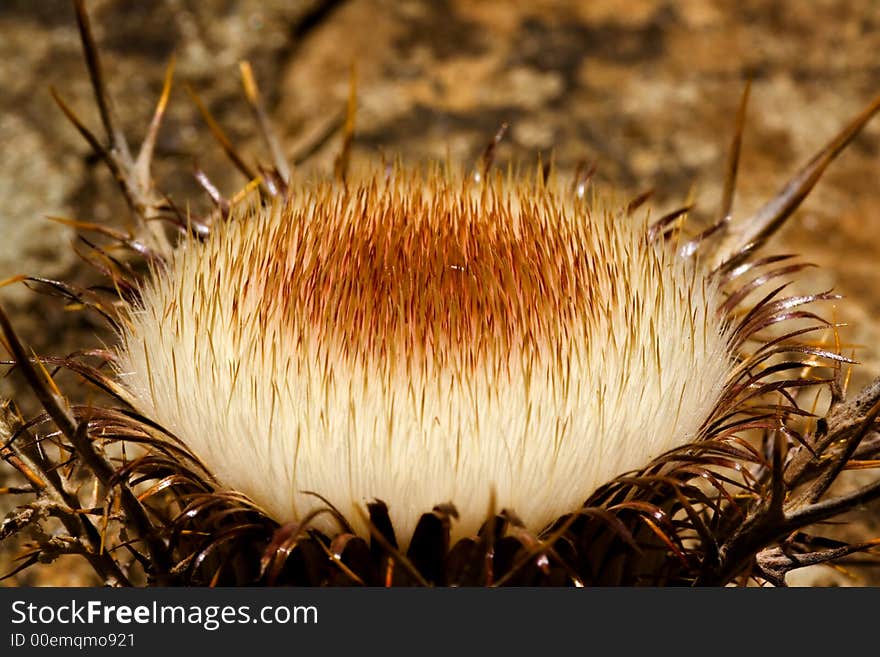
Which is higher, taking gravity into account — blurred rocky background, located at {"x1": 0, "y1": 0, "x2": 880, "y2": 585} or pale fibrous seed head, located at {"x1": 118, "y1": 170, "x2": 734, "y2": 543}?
blurred rocky background, located at {"x1": 0, "y1": 0, "x2": 880, "y2": 585}

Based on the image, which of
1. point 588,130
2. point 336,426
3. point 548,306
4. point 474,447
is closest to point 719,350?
point 548,306

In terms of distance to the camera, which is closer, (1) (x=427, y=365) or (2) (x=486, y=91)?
(1) (x=427, y=365)

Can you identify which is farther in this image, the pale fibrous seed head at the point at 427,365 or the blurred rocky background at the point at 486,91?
the blurred rocky background at the point at 486,91

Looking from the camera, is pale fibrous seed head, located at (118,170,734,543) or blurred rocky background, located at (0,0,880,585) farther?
blurred rocky background, located at (0,0,880,585)

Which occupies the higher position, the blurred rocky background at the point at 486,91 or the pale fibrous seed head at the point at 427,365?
the blurred rocky background at the point at 486,91

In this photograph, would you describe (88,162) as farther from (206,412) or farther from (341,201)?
(206,412)
